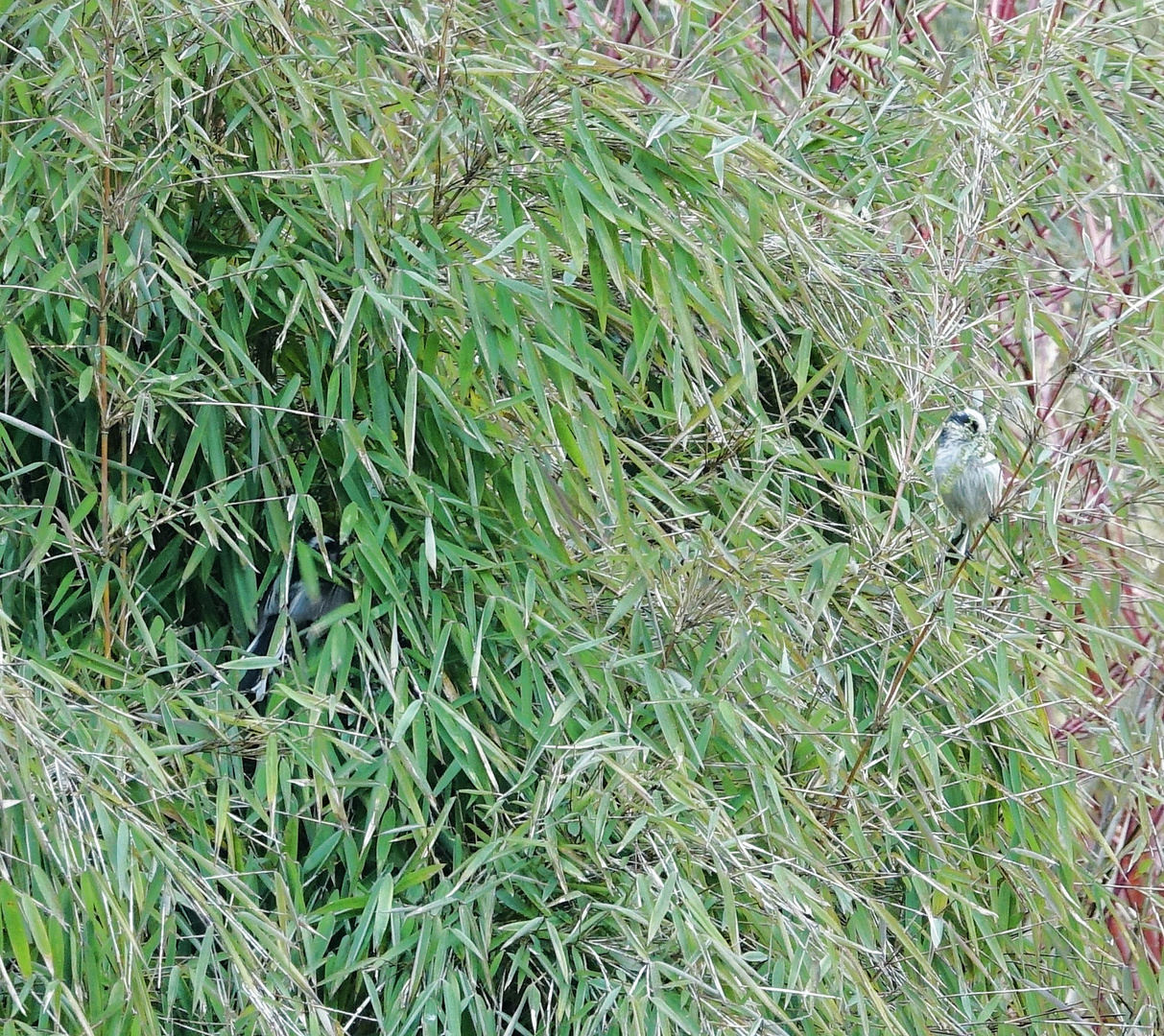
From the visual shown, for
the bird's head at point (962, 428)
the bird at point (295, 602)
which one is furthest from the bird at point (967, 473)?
the bird at point (295, 602)

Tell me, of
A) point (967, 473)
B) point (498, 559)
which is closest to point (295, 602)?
point (498, 559)

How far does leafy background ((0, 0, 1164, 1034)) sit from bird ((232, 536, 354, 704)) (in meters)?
0.04

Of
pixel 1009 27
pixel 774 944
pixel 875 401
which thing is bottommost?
pixel 774 944

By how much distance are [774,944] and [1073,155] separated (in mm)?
1612

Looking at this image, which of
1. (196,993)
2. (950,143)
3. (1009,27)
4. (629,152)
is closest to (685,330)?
(629,152)

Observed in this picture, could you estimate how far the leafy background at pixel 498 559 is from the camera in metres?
1.88

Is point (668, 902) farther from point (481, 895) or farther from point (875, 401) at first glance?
point (875, 401)

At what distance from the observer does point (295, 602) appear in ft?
6.79

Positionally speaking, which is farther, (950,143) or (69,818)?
(950,143)

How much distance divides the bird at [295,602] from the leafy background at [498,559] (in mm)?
42

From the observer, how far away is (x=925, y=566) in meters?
2.30

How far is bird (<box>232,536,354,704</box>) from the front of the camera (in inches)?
79.7

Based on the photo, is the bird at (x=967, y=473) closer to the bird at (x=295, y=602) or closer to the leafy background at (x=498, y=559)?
the leafy background at (x=498, y=559)

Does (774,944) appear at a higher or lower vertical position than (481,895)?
lower
